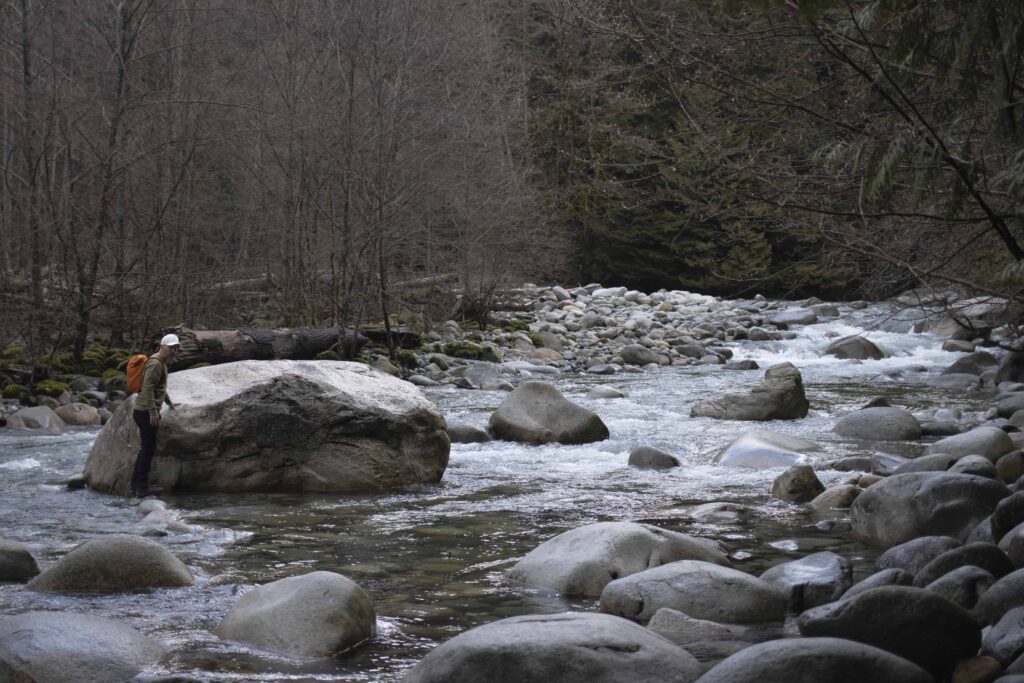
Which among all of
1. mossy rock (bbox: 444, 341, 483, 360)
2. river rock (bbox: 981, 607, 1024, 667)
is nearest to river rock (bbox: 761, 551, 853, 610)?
river rock (bbox: 981, 607, 1024, 667)

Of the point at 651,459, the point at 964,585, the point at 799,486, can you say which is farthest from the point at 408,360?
the point at 964,585

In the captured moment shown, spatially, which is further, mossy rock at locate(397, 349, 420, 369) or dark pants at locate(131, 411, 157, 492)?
mossy rock at locate(397, 349, 420, 369)

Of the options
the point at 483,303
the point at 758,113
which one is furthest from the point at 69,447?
the point at 483,303

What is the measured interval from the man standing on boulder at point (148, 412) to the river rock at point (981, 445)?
6.38 meters

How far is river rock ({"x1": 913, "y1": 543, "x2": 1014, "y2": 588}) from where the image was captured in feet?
18.1

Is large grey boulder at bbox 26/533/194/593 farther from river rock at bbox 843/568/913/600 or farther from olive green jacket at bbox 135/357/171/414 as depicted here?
river rock at bbox 843/568/913/600

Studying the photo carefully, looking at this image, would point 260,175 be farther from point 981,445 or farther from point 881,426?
point 981,445

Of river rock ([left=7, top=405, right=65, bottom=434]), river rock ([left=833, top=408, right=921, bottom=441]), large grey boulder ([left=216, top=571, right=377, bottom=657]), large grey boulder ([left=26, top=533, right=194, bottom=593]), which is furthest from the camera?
river rock ([left=7, top=405, right=65, bottom=434])

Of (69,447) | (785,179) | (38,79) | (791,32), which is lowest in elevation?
(69,447)

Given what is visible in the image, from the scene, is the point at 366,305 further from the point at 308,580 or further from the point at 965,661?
the point at 965,661

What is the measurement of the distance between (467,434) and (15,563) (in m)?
6.00

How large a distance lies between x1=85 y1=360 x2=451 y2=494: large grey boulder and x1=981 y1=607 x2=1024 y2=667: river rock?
5585mm

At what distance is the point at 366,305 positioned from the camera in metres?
19.6

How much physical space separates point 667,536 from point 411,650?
1903 millimetres
